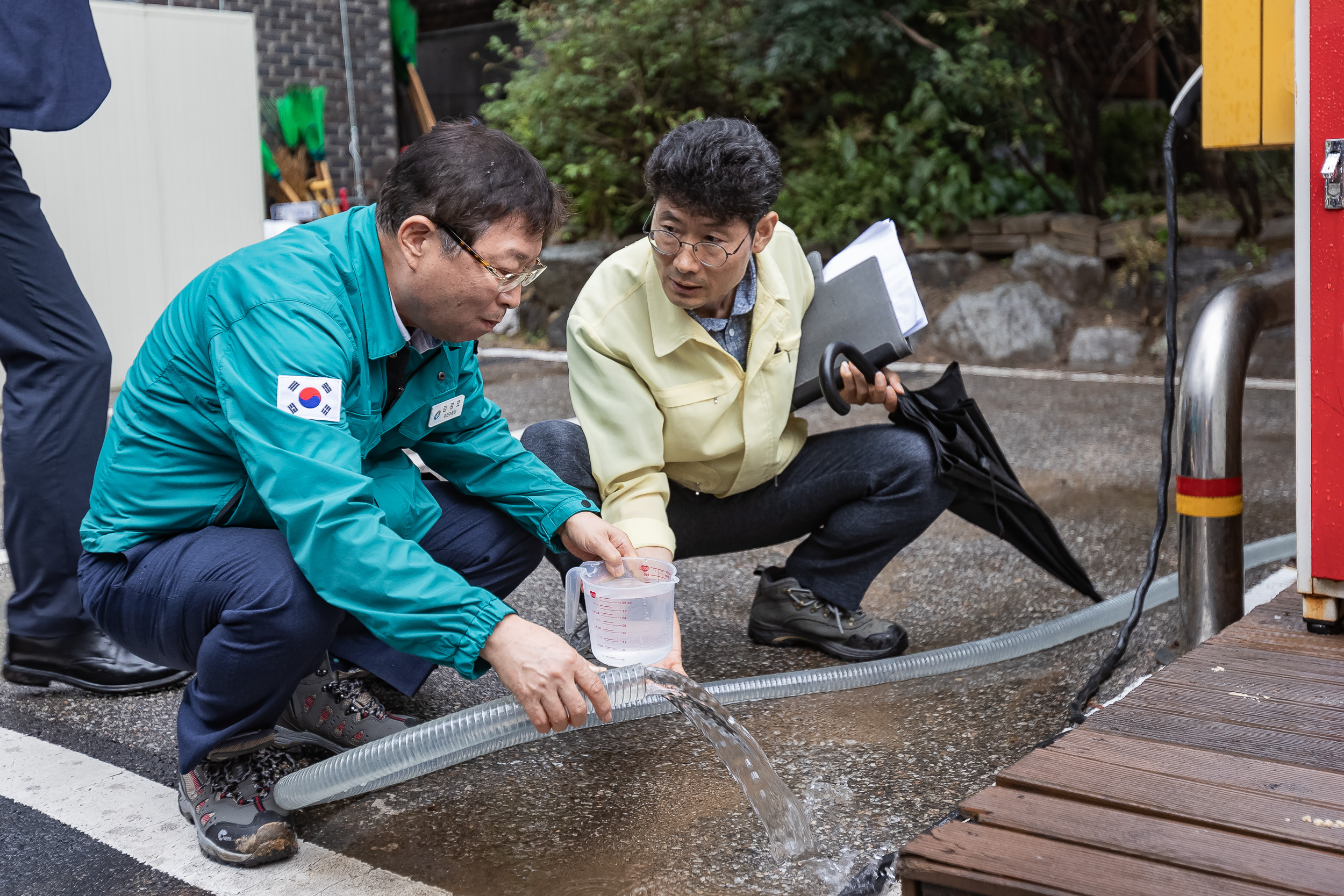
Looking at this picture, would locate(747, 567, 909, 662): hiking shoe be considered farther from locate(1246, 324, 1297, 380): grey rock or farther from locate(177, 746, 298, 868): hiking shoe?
locate(1246, 324, 1297, 380): grey rock

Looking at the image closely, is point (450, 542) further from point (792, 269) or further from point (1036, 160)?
point (1036, 160)

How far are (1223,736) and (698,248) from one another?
1.33 meters

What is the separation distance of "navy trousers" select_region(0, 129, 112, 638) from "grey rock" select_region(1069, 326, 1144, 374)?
18.9 ft

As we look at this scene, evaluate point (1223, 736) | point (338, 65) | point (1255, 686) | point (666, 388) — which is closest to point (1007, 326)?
point (666, 388)

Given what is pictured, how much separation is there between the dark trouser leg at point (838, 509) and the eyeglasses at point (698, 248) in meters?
0.60

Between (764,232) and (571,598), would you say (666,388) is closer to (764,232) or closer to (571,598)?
(764,232)

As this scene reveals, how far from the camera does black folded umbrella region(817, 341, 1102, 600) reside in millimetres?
2746

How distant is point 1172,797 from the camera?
150 cm

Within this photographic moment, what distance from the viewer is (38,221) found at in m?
2.59

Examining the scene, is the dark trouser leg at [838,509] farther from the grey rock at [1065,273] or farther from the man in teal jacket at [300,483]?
the grey rock at [1065,273]

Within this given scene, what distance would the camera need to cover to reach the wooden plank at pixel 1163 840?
4.34 feet

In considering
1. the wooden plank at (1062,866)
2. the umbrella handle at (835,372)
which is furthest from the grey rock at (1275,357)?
the wooden plank at (1062,866)

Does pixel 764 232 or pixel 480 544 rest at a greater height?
pixel 764 232

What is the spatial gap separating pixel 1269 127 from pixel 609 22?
7.01 meters
